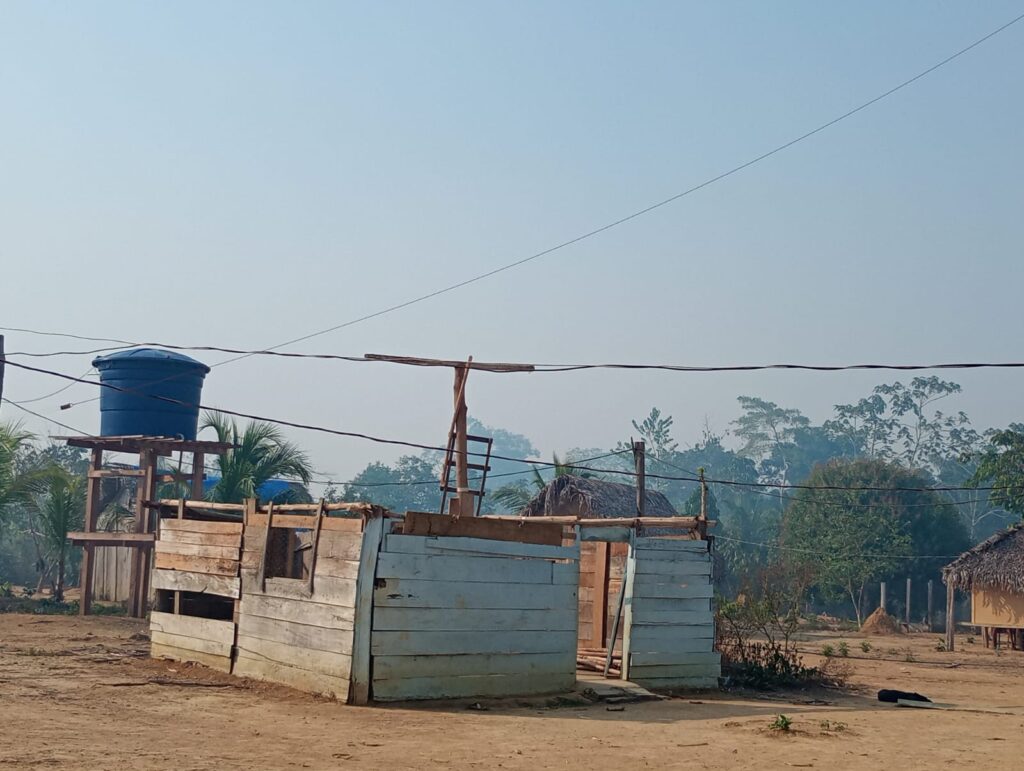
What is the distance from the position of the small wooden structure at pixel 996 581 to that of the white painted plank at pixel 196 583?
2218 cm

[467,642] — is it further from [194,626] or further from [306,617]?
[194,626]

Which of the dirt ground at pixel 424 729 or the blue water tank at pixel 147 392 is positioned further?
the blue water tank at pixel 147 392

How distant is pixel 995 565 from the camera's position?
3131 cm

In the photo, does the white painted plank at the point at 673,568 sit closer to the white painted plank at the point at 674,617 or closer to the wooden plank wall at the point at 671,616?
the wooden plank wall at the point at 671,616

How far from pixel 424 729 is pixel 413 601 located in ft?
6.24

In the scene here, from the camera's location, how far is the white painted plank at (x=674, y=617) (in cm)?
1546

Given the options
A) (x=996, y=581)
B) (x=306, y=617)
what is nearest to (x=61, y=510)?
(x=306, y=617)

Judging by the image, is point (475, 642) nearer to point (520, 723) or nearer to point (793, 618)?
point (520, 723)

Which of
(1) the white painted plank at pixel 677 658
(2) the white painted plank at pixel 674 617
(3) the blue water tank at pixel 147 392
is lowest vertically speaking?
(1) the white painted plank at pixel 677 658

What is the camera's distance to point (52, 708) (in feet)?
38.5

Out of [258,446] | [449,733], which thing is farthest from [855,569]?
[449,733]

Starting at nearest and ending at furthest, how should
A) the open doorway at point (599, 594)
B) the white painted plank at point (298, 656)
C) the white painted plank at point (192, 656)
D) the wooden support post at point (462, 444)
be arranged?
1. the white painted plank at point (298, 656)
2. the white painted plank at point (192, 656)
3. the open doorway at point (599, 594)
4. the wooden support post at point (462, 444)

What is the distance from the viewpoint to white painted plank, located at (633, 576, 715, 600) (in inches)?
611

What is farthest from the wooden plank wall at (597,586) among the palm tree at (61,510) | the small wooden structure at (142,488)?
the palm tree at (61,510)
